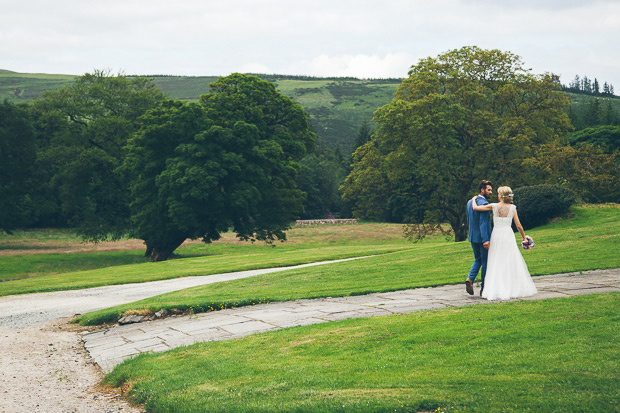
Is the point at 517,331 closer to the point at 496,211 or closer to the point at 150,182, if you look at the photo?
the point at 496,211

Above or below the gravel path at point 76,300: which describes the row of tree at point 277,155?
above

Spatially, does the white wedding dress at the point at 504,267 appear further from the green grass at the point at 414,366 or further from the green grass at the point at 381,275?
the green grass at the point at 381,275

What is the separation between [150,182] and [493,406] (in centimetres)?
3712

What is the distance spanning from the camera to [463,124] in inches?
1551

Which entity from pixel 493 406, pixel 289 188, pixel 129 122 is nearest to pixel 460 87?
pixel 289 188

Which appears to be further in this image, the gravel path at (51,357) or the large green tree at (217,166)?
the large green tree at (217,166)

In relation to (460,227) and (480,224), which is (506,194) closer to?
(480,224)

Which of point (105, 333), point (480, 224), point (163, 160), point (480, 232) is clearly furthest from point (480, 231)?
point (163, 160)

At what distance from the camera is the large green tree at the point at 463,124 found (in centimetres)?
3909

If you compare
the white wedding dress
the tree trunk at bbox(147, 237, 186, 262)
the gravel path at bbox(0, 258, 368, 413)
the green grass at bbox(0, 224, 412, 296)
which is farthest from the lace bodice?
the tree trunk at bbox(147, 237, 186, 262)

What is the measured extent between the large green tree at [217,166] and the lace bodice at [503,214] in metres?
26.7

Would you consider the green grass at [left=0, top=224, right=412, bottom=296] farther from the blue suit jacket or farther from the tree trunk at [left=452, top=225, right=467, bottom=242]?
the blue suit jacket

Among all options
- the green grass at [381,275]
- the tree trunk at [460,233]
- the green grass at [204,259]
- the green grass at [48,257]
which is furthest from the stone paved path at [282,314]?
the green grass at [48,257]

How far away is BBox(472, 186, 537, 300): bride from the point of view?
11.2 meters
